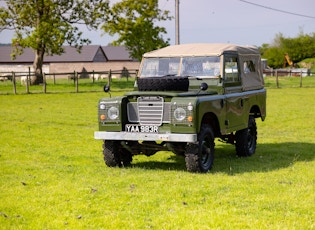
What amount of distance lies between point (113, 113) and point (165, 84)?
1.05 metres

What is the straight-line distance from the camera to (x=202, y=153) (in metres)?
10.7

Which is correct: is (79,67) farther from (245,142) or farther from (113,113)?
(113,113)

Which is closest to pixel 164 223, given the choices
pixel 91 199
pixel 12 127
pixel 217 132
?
pixel 91 199

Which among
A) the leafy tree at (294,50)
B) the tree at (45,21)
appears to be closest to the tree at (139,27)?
the tree at (45,21)

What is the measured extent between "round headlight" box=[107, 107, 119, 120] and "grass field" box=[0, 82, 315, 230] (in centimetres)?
95

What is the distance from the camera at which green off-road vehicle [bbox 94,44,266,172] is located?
33.8ft

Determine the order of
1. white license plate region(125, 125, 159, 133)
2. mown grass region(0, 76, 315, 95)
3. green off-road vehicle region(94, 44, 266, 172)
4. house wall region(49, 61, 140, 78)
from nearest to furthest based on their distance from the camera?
green off-road vehicle region(94, 44, 266, 172)
white license plate region(125, 125, 159, 133)
mown grass region(0, 76, 315, 95)
house wall region(49, 61, 140, 78)

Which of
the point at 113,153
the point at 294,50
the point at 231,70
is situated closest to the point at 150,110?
the point at 113,153

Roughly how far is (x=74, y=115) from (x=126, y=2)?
37.3 metres

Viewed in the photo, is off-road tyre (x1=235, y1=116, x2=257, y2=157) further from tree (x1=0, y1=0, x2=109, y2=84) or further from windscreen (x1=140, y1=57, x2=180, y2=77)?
tree (x1=0, y1=0, x2=109, y2=84)

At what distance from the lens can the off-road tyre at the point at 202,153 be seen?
406 inches

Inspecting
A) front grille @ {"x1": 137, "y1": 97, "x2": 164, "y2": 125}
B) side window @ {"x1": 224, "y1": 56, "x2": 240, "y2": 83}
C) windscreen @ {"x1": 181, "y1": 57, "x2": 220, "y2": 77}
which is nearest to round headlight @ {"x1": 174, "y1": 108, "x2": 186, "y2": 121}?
front grille @ {"x1": 137, "y1": 97, "x2": 164, "y2": 125}

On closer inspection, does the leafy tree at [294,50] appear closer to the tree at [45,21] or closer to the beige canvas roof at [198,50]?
the tree at [45,21]

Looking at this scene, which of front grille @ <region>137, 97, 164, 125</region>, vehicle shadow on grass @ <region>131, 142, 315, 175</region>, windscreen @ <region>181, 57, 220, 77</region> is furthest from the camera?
windscreen @ <region>181, 57, 220, 77</region>
